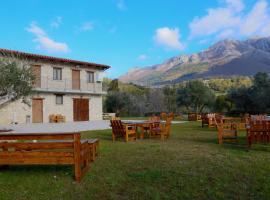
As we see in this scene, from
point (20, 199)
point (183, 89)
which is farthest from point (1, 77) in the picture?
point (183, 89)

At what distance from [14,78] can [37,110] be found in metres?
10.5

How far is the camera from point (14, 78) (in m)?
13.8

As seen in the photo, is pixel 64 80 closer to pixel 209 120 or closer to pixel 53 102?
pixel 53 102

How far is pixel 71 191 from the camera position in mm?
4484

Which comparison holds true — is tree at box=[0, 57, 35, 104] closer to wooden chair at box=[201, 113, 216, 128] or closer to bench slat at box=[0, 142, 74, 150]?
bench slat at box=[0, 142, 74, 150]

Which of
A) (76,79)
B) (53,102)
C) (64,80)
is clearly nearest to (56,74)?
(64,80)

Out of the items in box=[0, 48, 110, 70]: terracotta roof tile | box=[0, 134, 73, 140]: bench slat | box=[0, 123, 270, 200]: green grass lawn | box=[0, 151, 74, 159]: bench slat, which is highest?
box=[0, 48, 110, 70]: terracotta roof tile

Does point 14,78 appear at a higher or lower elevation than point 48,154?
higher

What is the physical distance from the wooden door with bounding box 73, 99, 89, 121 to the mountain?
50.5m

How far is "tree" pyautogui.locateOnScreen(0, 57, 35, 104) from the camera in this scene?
13634 millimetres

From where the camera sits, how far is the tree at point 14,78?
13.6 meters

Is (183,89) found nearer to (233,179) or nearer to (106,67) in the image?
(106,67)

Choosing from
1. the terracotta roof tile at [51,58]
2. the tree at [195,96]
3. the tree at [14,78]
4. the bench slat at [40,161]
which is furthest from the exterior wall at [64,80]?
the bench slat at [40,161]

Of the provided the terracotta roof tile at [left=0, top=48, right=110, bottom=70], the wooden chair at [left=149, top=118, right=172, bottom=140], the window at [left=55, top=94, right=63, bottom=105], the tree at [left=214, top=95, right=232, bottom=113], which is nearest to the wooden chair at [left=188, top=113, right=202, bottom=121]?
the tree at [left=214, top=95, right=232, bottom=113]
